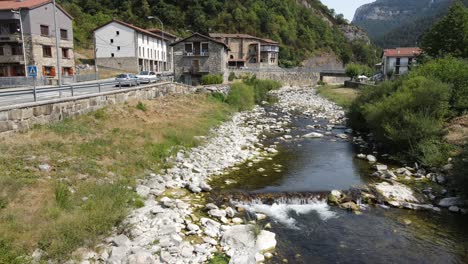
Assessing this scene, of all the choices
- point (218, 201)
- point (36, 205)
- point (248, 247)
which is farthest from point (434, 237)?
point (36, 205)

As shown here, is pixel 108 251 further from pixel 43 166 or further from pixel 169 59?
pixel 169 59

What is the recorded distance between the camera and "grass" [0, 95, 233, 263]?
1060cm

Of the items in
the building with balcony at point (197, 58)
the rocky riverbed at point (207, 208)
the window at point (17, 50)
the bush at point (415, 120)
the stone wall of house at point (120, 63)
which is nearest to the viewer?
the rocky riverbed at point (207, 208)

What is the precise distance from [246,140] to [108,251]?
18.6 m

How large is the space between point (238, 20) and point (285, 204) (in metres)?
121

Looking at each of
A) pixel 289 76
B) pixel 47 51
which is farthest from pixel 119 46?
pixel 289 76

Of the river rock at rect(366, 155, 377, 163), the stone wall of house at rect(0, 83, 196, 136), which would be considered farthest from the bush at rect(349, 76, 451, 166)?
the stone wall of house at rect(0, 83, 196, 136)

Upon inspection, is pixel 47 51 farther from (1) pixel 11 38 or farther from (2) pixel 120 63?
(2) pixel 120 63

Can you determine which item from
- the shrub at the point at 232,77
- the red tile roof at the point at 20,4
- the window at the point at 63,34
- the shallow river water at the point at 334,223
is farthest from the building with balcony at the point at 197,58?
the shallow river water at the point at 334,223

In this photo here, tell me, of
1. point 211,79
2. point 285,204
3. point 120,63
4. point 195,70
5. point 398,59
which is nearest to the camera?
point 285,204

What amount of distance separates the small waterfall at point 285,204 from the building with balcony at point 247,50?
92.2 meters

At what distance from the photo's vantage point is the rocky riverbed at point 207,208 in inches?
438

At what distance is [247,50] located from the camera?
110 metres

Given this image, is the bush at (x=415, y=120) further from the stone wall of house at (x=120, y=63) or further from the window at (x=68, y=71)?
the stone wall of house at (x=120, y=63)
